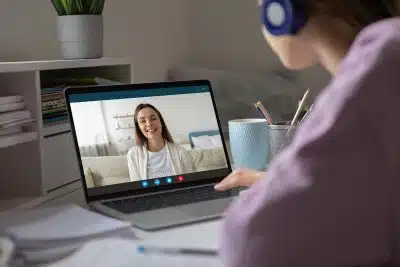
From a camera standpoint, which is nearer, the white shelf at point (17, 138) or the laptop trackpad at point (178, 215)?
the laptop trackpad at point (178, 215)

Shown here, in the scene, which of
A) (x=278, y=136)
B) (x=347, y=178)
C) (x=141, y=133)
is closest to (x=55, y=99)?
(x=141, y=133)

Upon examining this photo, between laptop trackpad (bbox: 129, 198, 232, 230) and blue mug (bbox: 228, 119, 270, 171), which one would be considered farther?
blue mug (bbox: 228, 119, 270, 171)

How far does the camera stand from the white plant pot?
133 centimetres

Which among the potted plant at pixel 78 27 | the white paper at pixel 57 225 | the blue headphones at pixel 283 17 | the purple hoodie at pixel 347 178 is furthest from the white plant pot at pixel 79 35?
the purple hoodie at pixel 347 178

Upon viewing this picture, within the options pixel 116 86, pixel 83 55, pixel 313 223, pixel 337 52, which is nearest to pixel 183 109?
pixel 116 86

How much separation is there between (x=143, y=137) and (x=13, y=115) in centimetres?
24

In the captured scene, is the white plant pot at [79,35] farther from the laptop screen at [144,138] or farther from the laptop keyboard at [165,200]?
the laptop keyboard at [165,200]

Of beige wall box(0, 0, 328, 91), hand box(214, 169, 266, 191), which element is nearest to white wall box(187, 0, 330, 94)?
beige wall box(0, 0, 328, 91)

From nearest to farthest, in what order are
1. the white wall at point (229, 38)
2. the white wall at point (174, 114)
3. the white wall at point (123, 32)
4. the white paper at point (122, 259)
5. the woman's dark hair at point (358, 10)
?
the woman's dark hair at point (358, 10)
the white paper at point (122, 259)
the white wall at point (174, 114)
the white wall at point (123, 32)
the white wall at point (229, 38)

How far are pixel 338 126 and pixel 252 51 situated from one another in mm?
1534

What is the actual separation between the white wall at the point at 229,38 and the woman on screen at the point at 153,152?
0.87m

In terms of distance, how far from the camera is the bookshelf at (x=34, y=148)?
1.12 metres

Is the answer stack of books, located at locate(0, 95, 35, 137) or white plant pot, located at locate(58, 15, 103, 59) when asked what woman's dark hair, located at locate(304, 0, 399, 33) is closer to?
stack of books, located at locate(0, 95, 35, 137)

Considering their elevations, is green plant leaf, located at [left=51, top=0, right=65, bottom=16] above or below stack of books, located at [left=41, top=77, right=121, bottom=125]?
above
